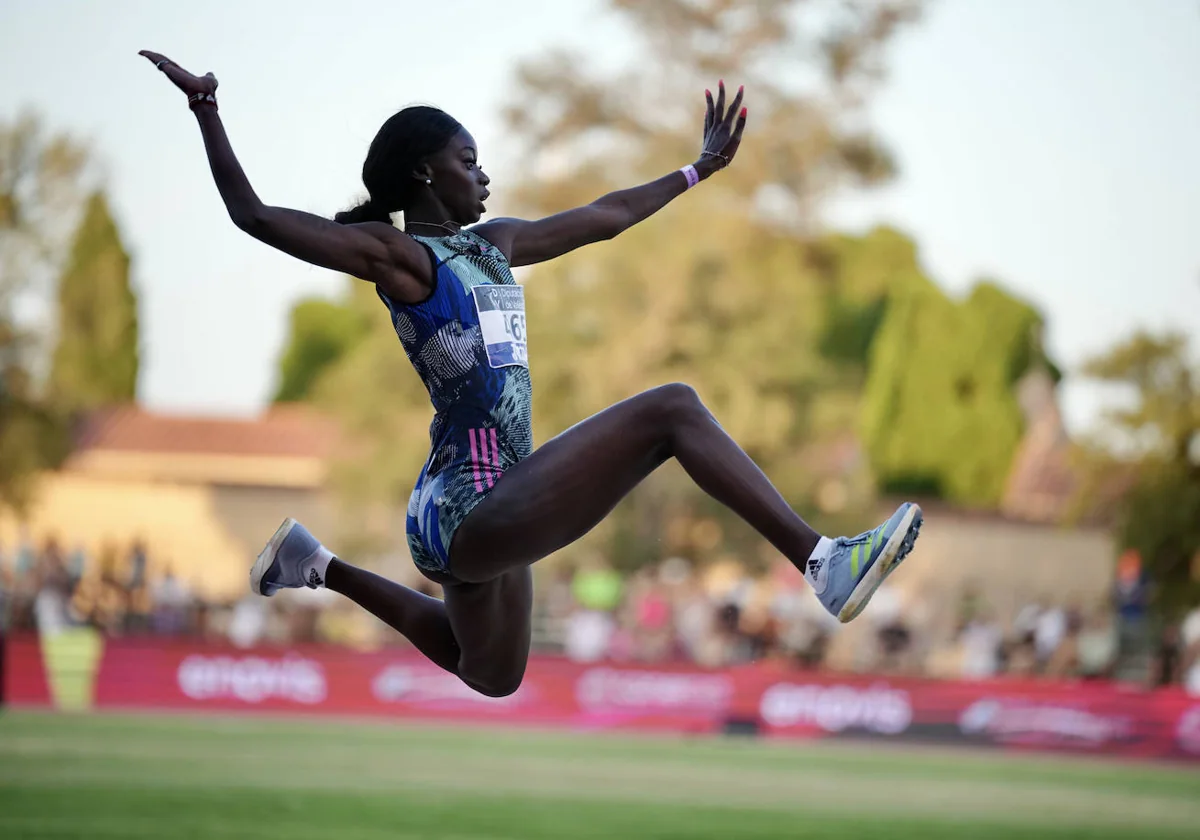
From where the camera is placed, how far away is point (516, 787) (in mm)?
14984

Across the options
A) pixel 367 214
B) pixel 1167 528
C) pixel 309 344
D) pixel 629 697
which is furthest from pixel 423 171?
pixel 309 344

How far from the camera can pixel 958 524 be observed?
1587 inches

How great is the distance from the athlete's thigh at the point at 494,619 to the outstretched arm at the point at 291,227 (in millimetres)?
1270

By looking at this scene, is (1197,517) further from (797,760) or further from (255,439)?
(255,439)

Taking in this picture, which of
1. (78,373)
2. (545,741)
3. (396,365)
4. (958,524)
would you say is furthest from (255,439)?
(545,741)

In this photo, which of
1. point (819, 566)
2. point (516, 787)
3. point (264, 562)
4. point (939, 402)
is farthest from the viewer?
point (939, 402)

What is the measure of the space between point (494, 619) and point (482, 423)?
87cm

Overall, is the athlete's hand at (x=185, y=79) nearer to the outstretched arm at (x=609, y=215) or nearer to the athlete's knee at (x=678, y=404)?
the outstretched arm at (x=609, y=215)

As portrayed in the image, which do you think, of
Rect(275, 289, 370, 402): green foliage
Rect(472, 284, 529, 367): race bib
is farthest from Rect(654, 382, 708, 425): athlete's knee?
Rect(275, 289, 370, 402): green foliage

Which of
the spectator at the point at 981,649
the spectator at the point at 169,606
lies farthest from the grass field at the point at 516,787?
the spectator at the point at 169,606

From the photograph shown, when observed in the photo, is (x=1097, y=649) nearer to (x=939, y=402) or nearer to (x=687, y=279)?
(x=687, y=279)

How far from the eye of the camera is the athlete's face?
19.9ft

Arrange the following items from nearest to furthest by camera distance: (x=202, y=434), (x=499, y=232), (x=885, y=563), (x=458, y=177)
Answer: (x=885, y=563) → (x=458, y=177) → (x=499, y=232) → (x=202, y=434)

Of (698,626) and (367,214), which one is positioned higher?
(367,214)
